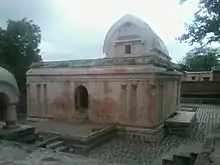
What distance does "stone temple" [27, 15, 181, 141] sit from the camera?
10.7m

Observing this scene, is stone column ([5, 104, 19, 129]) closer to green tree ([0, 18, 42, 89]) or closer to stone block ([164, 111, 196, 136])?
stone block ([164, 111, 196, 136])

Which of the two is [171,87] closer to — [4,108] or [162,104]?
[162,104]

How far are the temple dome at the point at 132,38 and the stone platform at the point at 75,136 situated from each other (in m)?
5.45

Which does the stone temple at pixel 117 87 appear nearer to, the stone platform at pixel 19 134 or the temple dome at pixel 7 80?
the stone platform at pixel 19 134

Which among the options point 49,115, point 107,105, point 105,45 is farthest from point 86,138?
point 105,45

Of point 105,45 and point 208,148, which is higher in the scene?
point 105,45

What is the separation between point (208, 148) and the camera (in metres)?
5.52

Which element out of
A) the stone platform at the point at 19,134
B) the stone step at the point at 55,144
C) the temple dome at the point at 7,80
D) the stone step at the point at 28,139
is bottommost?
the stone step at the point at 55,144

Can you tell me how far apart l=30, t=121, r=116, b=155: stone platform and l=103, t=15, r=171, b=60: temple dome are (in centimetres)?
545

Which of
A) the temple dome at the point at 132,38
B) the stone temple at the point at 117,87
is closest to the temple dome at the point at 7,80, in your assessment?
the stone temple at the point at 117,87

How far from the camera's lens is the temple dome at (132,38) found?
46.5 ft

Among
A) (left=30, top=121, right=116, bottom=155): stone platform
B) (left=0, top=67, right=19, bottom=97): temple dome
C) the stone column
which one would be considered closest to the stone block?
(left=30, top=121, right=116, bottom=155): stone platform

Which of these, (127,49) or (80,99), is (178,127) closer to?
(80,99)

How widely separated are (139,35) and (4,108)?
30.6 ft
